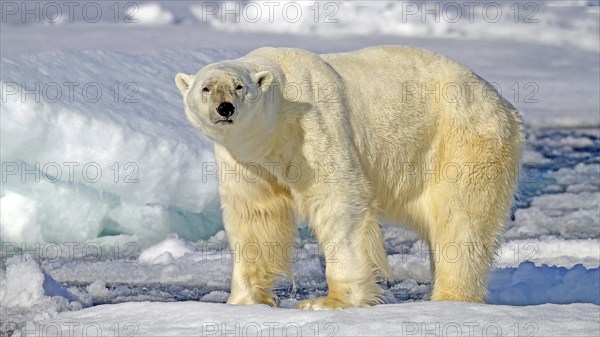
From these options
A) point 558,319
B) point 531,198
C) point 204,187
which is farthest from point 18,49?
point 558,319

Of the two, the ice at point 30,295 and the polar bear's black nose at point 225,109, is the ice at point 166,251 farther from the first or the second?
the polar bear's black nose at point 225,109

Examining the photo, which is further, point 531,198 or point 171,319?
point 531,198

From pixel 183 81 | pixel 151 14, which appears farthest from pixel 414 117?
pixel 151 14

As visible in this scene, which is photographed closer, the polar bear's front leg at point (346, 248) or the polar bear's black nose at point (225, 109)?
the polar bear's black nose at point (225, 109)

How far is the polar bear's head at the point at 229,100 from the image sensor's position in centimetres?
366

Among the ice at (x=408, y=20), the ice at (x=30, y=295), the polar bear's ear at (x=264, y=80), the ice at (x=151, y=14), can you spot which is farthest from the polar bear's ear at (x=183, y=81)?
the ice at (x=151, y=14)

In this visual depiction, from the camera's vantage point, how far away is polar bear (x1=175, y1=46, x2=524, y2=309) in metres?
3.98

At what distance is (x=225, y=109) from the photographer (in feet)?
12.0

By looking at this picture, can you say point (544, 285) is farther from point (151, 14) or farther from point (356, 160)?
point (151, 14)

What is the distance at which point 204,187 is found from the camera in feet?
22.3

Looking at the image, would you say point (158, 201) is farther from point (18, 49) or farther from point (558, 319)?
point (18, 49)

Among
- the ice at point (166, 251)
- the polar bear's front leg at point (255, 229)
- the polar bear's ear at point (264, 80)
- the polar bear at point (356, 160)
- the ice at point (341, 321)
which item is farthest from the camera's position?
the ice at point (166, 251)

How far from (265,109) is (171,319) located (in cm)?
89

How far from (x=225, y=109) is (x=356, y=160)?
75cm
